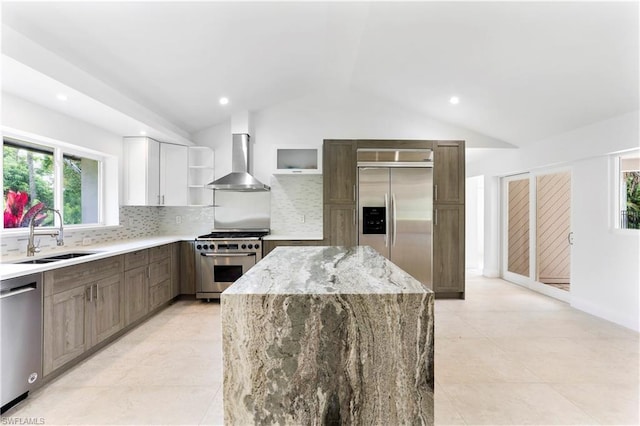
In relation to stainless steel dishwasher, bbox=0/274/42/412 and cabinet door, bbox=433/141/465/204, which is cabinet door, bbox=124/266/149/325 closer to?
stainless steel dishwasher, bbox=0/274/42/412

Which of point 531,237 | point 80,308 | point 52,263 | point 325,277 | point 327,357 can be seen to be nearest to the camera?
point 327,357

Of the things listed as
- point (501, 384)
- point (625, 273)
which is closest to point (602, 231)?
point (625, 273)

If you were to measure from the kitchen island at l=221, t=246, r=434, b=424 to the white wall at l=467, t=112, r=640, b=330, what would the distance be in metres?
3.45

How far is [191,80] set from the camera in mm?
3455

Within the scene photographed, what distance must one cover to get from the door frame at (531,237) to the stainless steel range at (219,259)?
13.7 ft

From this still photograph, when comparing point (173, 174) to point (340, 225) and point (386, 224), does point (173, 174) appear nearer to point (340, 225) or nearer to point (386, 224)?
point (340, 225)

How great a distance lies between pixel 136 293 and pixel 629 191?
542 cm

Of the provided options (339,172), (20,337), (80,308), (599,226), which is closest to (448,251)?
(599,226)

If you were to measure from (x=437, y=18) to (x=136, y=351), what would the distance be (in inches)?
154

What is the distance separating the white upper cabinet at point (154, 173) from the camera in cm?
413

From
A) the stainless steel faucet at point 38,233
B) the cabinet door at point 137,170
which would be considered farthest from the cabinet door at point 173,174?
the stainless steel faucet at point 38,233

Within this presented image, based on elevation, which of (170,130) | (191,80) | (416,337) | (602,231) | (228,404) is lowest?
(228,404)

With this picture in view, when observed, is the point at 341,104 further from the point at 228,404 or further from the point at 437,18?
the point at 228,404

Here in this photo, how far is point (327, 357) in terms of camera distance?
51.0 inches
